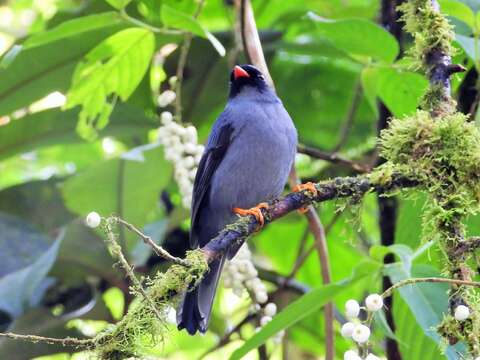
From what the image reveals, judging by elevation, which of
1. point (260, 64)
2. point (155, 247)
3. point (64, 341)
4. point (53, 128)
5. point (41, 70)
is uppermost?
point (155, 247)

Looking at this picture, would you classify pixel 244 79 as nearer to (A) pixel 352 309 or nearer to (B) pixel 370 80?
(B) pixel 370 80

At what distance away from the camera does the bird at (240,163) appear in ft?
11.2

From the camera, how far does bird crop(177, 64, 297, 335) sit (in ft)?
11.2

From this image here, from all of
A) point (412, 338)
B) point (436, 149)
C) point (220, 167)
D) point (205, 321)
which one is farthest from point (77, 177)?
point (436, 149)

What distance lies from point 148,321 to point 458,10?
4.82ft

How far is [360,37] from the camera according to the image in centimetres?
282

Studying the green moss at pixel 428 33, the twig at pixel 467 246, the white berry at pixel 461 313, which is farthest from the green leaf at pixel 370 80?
the white berry at pixel 461 313

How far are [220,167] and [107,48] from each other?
0.80 metres

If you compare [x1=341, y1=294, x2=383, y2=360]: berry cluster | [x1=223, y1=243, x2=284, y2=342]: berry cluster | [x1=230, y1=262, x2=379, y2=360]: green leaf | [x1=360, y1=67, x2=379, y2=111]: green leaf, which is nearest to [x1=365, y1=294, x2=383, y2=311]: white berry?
[x1=341, y1=294, x2=383, y2=360]: berry cluster

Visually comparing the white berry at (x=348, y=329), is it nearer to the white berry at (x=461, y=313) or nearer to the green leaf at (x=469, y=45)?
the white berry at (x=461, y=313)

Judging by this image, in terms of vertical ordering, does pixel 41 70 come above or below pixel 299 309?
below

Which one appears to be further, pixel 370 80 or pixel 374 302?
pixel 370 80

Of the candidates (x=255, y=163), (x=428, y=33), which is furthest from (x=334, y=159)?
(x=428, y=33)

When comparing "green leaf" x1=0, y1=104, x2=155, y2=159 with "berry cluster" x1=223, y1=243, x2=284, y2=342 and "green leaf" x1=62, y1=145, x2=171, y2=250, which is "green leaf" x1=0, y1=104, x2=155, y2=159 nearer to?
"green leaf" x1=62, y1=145, x2=171, y2=250
